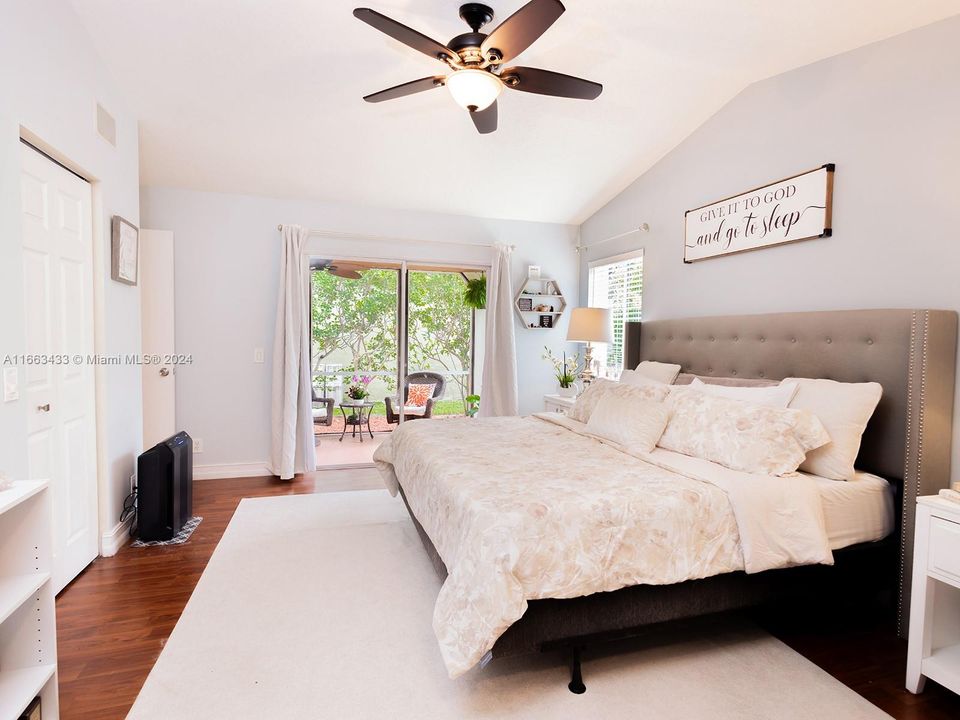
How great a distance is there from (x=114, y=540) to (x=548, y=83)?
3.43 metres

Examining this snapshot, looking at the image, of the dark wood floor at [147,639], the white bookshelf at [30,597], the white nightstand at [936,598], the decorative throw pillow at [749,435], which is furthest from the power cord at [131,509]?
the white nightstand at [936,598]

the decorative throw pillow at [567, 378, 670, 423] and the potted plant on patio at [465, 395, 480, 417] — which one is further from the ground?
the decorative throw pillow at [567, 378, 670, 423]

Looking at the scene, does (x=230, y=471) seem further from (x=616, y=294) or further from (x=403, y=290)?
(x=616, y=294)

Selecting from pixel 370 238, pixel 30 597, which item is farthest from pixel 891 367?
pixel 370 238

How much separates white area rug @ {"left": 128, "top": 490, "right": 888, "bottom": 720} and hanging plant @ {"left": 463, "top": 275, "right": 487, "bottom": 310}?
310cm

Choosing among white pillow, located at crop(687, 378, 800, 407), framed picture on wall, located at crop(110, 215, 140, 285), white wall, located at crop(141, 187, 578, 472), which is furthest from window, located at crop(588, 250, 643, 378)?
framed picture on wall, located at crop(110, 215, 140, 285)

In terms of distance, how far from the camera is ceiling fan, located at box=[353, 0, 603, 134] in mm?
1938

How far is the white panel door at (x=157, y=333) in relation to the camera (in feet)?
13.4

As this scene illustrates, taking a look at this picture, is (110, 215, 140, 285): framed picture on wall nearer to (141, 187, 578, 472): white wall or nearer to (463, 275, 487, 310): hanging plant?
(141, 187, 578, 472): white wall

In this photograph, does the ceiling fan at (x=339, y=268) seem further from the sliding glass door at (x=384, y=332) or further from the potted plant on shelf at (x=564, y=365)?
the potted plant on shelf at (x=564, y=365)

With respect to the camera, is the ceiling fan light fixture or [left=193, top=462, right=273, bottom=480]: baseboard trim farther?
[left=193, top=462, right=273, bottom=480]: baseboard trim

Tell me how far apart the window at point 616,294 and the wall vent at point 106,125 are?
12.3 feet

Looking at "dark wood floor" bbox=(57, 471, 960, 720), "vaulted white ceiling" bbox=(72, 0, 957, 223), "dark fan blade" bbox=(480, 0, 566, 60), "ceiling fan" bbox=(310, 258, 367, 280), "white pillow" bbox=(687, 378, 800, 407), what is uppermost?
"vaulted white ceiling" bbox=(72, 0, 957, 223)

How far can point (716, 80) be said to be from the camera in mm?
3133
